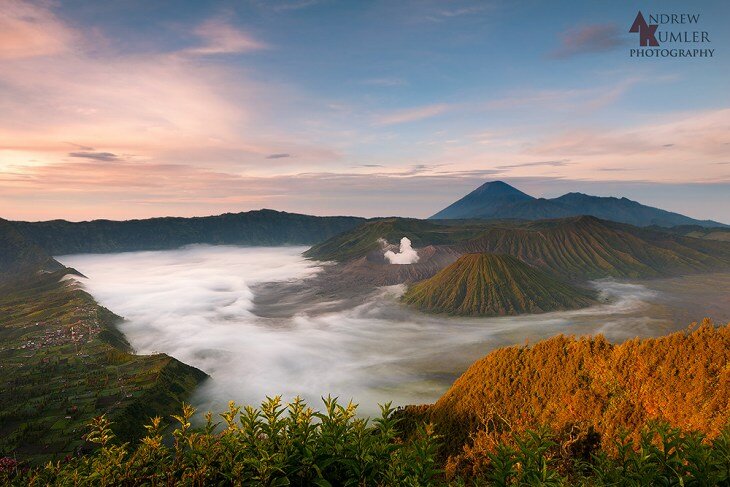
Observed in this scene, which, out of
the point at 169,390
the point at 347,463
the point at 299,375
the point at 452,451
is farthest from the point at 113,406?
the point at 347,463

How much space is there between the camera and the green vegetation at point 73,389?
329 feet

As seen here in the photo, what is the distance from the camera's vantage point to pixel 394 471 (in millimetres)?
8484

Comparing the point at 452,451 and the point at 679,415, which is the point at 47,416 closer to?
the point at 452,451

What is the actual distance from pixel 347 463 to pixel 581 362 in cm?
4538

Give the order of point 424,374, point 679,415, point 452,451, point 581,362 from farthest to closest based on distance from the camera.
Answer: point 424,374 < point 581,362 < point 452,451 < point 679,415

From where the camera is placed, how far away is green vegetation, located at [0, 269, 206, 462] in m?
100

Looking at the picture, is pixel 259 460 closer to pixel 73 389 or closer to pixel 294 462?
pixel 294 462

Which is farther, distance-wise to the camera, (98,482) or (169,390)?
(169,390)

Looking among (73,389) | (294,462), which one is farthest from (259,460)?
(73,389)

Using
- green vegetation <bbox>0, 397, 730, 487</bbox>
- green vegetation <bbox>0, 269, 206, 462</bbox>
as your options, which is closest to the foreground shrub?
green vegetation <bbox>0, 397, 730, 487</bbox>

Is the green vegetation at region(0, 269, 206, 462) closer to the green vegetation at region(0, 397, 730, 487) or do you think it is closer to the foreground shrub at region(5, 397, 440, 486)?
the foreground shrub at region(5, 397, 440, 486)

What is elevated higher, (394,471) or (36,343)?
(394,471)

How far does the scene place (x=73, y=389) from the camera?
419 ft

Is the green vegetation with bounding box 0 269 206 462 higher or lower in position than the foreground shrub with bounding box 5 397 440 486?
lower
